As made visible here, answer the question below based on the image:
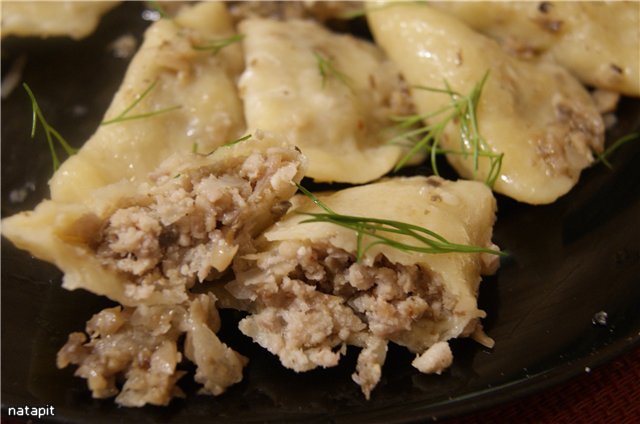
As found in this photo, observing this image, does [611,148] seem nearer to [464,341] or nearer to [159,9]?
[464,341]

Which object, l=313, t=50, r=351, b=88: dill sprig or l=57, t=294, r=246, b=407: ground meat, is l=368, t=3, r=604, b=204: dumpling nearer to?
l=313, t=50, r=351, b=88: dill sprig

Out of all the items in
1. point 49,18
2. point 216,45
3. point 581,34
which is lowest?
point 49,18

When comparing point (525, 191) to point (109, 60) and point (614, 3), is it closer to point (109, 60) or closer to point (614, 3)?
point (614, 3)

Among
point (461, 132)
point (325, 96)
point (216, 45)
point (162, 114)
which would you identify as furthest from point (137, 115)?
point (461, 132)

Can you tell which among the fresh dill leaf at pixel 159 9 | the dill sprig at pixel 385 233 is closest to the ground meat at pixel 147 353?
the dill sprig at pixel 385 233

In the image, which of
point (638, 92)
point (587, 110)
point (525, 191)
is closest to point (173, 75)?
point (525, 191)

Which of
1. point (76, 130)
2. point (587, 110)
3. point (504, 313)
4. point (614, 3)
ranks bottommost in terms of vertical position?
point (76, 130)
